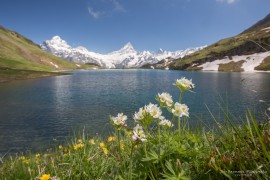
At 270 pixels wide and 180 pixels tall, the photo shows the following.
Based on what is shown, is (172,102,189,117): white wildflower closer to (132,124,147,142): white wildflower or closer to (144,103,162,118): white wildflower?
(144,103,162,118): white wildflower

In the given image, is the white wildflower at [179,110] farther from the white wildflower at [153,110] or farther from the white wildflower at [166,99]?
the white wildflower at [153,110]

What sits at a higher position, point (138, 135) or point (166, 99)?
point (166, 99)

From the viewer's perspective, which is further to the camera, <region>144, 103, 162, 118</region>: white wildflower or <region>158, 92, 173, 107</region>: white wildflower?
<region>158, 92, 173, 107</region>: white wildflower

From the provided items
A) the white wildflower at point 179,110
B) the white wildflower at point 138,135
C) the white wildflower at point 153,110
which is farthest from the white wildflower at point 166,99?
the white wildflower at point 138,135

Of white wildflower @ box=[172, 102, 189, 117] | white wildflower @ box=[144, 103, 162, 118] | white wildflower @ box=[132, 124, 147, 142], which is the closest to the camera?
white wildflower @ box=[132, 124, 147, 142]

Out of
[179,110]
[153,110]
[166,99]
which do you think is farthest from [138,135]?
[166,99]

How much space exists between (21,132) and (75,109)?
13482mm

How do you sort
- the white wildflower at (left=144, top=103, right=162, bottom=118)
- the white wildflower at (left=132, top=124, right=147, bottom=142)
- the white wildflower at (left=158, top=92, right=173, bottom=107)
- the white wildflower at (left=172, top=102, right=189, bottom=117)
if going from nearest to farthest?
the white wildflower at (left=132, top=124, right=147, bottom=142) < the white wildflower at (left=144, top=103, right=162, bottom=118) < the white wildflower at (left=172, top=102, right=189, bottom=117) < the white wildflower at (left=158, top=92, right=173, bottom=107)

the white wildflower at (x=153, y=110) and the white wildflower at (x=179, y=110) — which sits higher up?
the white wildflower at (x=153, y=110)

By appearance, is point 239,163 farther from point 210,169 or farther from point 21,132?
point 21,132

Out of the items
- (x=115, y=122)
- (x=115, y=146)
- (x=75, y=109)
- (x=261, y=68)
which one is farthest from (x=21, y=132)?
(x=261, y=68)

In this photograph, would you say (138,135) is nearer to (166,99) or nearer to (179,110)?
(179,110)

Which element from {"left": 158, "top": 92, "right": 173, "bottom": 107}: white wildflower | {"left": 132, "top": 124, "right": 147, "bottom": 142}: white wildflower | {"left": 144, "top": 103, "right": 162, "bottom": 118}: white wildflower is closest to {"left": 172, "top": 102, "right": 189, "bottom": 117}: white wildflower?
{"left": 158, "top": 92, "right": 173, "bottom": 107}: white wildflower

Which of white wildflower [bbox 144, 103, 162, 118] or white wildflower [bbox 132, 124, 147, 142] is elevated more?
white wildflower [bbox 144, 103, 162, 118]
